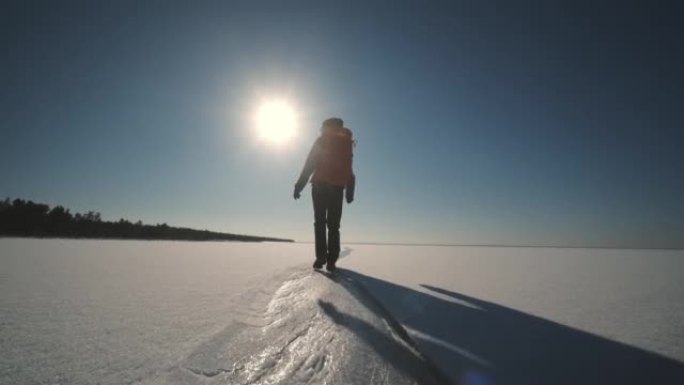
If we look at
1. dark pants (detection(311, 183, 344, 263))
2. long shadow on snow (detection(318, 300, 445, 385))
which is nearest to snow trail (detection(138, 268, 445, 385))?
long shadow on snow (detection(318, 300, 445, 385))

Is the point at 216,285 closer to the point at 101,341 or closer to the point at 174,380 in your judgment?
the point at 101,341

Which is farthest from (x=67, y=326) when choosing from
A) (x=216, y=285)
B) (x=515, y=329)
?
(x=515, y=329)

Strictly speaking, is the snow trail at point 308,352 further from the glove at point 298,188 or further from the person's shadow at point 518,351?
the glove at point 298,188

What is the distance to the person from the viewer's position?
463 centimetres

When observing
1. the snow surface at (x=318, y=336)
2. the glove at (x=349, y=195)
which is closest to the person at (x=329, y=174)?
the glove at (x=349, y=195)

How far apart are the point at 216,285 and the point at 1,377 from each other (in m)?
1.99

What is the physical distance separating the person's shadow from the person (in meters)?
2.26

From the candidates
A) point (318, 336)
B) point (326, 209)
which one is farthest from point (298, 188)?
point (318, 336)

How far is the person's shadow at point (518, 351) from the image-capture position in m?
1.36

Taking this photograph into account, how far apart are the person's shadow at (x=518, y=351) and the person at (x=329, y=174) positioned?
2.26 metres

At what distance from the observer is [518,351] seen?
1608 millimetres

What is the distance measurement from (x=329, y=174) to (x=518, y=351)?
335cm

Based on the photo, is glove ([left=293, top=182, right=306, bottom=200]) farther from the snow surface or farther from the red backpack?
the snow surface

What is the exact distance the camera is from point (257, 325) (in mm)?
1786
